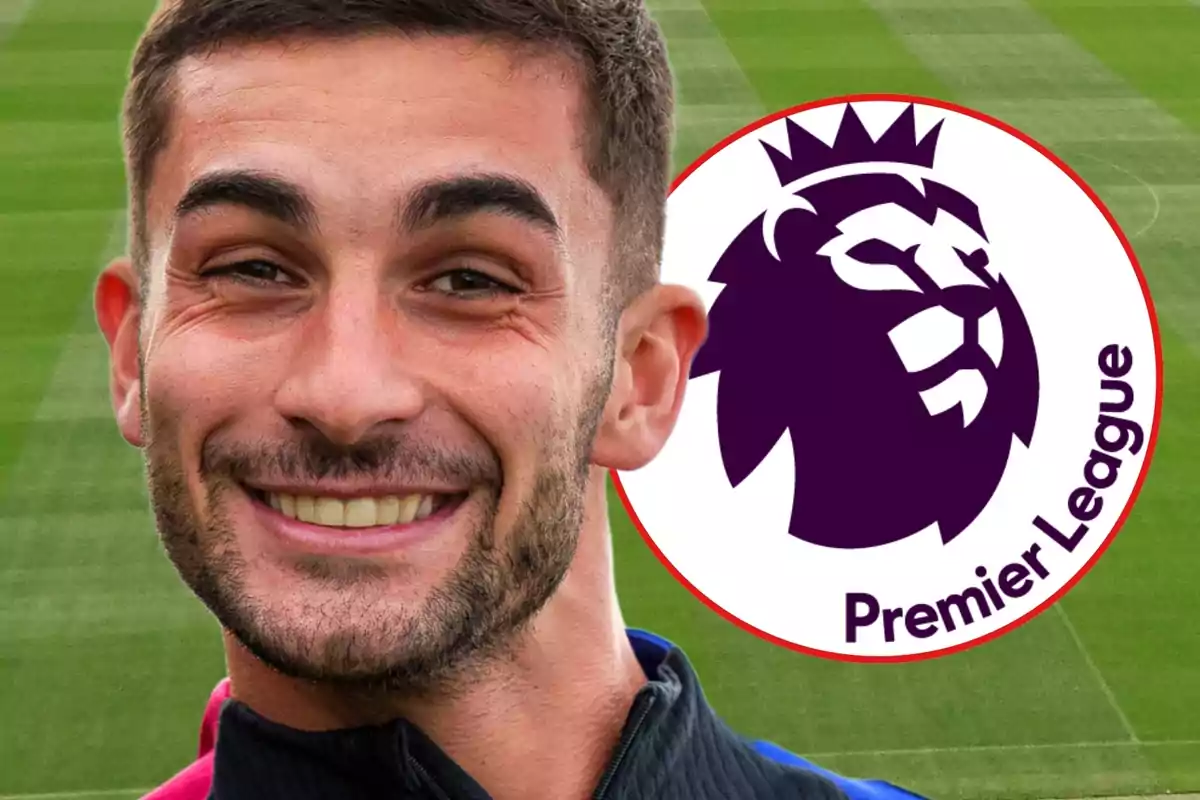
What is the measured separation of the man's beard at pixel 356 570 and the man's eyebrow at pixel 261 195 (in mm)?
264

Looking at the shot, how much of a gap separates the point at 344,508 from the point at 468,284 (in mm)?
317

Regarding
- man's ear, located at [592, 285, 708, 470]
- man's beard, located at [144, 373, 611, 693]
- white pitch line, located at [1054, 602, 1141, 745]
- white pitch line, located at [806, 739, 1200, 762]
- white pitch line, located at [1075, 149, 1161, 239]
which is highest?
white pitch line, located at [1075, 149, 1161, 239]

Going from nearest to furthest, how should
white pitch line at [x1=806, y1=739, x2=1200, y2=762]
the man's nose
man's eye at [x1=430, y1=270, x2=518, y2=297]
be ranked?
the man's nose → man's eye at [x1=430, y1=270, x2=518, y2=297] → white pitch line at [x1=806, y1=739, x2=1200, y2=762]

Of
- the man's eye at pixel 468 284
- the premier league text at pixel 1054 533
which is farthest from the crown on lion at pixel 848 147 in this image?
the man's eye at pixel 468 284

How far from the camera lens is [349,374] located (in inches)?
62.9

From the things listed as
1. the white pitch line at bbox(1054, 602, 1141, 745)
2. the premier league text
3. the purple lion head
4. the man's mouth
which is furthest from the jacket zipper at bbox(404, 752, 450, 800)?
Answer: the white pitch line at bbox(1054, 602, 1141, 745)

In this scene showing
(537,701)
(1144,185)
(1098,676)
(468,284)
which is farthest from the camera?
(1144,185)

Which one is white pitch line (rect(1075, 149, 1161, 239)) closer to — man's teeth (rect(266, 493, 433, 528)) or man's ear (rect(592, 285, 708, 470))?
man's ear (rect(592, 285, 708, 470))

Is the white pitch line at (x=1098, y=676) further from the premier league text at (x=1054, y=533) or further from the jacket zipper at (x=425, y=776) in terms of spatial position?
the jacket zipper at (x=425, y=776)

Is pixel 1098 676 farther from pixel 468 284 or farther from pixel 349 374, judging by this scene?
pixel 349 374

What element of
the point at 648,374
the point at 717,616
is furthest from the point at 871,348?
the point at 717,616

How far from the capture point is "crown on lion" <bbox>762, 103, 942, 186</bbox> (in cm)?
376

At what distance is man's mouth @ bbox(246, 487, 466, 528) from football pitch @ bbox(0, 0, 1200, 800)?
17.8 feet

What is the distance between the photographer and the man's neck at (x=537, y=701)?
1898 millimetres
